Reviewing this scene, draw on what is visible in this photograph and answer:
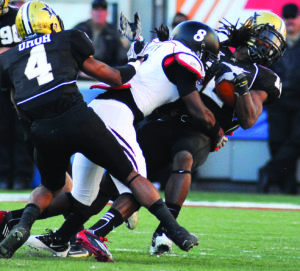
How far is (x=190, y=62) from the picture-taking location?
182 inches

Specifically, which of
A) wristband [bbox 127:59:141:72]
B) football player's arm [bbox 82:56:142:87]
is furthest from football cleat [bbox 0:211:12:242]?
wristband [bbox 127:59:141:72]

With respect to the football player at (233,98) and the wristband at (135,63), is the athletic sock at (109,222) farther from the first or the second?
the wristband at (135,63)

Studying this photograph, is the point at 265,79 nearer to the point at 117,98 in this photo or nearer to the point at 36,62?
the point at 117,98

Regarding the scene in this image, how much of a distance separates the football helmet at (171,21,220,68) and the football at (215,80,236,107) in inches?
6.0

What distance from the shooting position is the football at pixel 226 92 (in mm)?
4941

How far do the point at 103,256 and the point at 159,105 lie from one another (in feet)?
3.19

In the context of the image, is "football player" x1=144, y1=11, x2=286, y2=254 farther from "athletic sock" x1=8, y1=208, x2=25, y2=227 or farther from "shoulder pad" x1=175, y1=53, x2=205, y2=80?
"athletic sock" x1=8, y1=208, x2=25, y2=227

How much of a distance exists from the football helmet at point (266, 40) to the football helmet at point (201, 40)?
18.3 inches

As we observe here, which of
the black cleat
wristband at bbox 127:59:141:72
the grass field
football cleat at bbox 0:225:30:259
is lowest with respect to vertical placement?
the black cleat

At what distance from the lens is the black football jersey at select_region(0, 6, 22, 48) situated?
19.3 ft

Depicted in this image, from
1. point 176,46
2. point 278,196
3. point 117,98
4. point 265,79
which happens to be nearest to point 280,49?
point 265,79

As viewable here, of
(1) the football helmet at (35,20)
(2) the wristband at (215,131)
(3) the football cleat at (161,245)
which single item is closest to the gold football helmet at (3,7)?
(1) the football helmet at (35,20)

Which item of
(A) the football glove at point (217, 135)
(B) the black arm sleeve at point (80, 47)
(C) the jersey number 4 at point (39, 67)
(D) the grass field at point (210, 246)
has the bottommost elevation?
(D) the grass field at point (210, 246)

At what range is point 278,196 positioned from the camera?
9250mm
